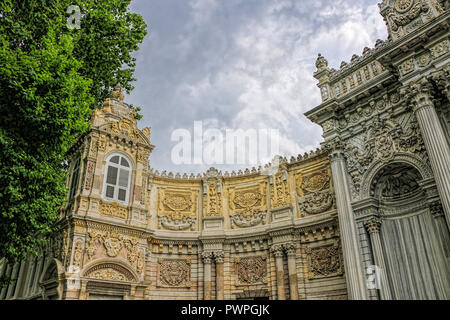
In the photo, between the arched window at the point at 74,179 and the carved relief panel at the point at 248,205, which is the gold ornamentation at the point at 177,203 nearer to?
the carved relief panel at the point at 248,205

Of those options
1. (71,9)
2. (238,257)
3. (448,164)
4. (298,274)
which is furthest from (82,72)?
(448,164)

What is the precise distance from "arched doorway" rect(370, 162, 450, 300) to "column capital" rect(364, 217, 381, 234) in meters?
0.33

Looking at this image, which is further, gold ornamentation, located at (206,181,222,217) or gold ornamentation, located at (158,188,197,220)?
gold ornamentation, located at (206,181,222,217)

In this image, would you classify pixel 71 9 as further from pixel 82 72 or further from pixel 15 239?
pixel 15 239

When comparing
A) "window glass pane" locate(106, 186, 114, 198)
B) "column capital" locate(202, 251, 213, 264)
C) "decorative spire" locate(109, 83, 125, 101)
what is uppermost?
"decorative spire" locate(109, 83, 125, 101)

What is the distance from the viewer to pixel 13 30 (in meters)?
11.9

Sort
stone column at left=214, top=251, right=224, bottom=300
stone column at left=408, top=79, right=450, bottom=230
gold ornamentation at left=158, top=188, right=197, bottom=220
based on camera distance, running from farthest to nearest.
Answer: gold ornamentation at left=158, top=188, right=197, bottom=220
stone column at left=214, top=251, right=224, bottom=300
stone column at left=408, top=79, right=450, bottom=230

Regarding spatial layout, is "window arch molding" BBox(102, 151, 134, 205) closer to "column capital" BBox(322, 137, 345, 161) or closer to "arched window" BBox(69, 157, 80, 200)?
"arched window" BBox(69, 157, 80, 200)

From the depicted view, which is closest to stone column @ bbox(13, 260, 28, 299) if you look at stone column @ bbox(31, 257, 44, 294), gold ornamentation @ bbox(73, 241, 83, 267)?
stone column @ bbox(31, 257, 44, 294)

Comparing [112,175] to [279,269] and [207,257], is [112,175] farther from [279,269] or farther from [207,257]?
[279,269]

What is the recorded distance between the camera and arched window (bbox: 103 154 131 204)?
1808 cm

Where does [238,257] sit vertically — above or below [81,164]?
below

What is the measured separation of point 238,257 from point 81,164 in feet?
33.5
